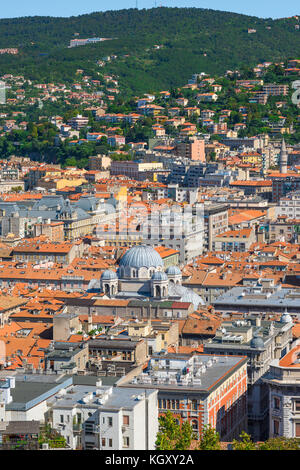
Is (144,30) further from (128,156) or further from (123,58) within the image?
(128,156)

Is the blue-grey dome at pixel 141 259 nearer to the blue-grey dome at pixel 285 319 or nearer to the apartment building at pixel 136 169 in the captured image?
the blue-grey dome at pixel 285 319

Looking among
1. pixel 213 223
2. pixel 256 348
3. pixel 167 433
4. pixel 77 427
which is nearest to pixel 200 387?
pixel 167 433

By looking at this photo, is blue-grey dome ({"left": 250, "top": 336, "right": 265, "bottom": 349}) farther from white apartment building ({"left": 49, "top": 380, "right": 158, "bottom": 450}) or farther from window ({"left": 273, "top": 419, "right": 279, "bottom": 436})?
white apartment building ({"left": 49, "top": 380, "right": 158, "bottom": 450})

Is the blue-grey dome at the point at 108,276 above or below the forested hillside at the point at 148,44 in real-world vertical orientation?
below

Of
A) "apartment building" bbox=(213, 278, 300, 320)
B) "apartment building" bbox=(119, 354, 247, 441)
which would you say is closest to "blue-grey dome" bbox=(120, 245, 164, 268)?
"apartment building" bbox=(213, 278, 300, 320)

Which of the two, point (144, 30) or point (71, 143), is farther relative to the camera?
point (144, 30)

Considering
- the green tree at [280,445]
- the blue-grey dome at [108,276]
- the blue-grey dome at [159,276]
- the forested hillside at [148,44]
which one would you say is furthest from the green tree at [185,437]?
the forested hillside at [148,44]

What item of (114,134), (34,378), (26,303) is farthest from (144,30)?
(34,378)
